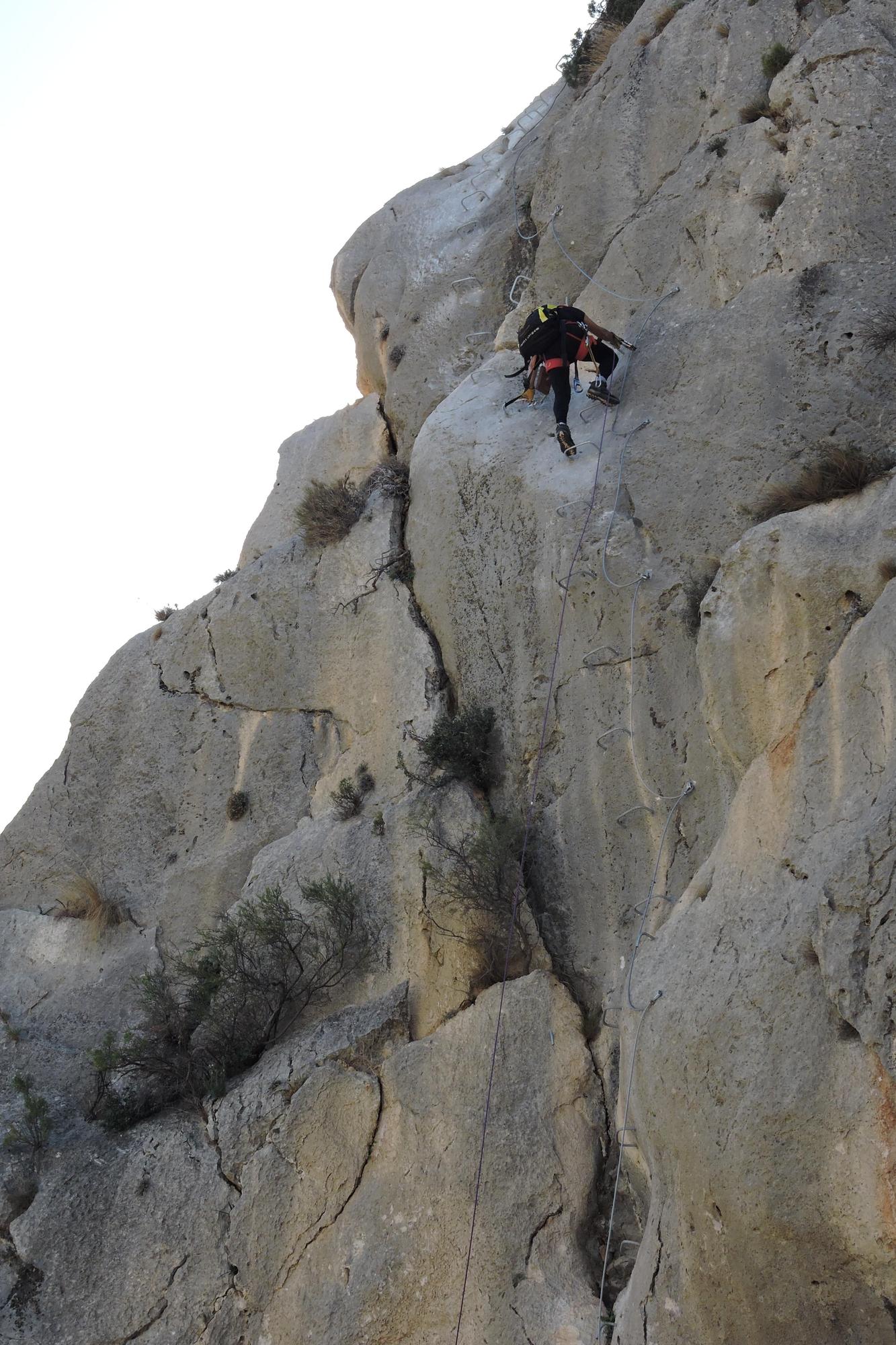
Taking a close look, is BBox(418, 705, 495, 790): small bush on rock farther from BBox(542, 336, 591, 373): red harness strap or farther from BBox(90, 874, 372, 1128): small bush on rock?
BBox(542, 336, 591, 373): red harness strap

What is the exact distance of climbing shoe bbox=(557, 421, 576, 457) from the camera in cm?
970

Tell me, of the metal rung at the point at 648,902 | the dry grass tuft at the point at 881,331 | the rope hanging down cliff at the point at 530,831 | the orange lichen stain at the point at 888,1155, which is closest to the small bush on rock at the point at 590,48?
the rope hanging down cliff at the point at 530,831

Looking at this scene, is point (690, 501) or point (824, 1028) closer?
point (824, 1028)

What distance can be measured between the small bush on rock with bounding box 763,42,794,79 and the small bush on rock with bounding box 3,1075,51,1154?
416 inches

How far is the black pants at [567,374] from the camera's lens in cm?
986

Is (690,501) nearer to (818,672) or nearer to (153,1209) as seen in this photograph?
(818,672)

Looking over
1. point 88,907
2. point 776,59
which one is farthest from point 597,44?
point 88,907

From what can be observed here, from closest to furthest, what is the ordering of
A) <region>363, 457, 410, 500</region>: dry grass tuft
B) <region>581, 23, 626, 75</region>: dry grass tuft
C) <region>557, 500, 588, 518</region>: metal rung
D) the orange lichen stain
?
the orange lichen stain
<region>557, 500, 588, 518</region>: metal rung
<region>363, 457, 410, 500</region>: dry grass tuft
<region>581, 23, 626, 75</region>: dry grass tuft

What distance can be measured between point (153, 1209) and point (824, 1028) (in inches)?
203

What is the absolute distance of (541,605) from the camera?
9.60 metres

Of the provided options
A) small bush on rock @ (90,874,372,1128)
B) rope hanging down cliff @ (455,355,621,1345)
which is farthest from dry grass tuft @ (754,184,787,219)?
small bush on rock @ (90,874,372,1128)

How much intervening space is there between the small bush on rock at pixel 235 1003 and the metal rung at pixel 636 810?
7.11 ft

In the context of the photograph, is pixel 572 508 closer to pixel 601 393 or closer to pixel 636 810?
pixel 601 393

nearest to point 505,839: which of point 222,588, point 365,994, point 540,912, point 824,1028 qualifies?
point 540,912
